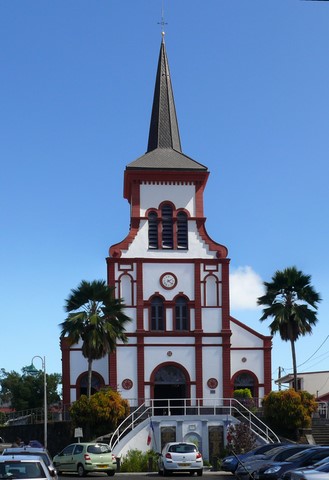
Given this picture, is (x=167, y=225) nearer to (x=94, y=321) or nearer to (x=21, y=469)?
(x=94, y=321)

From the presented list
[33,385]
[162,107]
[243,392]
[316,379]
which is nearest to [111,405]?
[243,392]

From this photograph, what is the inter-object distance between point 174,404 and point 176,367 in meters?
2.34

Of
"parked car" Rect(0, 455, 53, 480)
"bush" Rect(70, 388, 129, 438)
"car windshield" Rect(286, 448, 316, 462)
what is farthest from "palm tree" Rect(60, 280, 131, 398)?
"parked car" Rect(0, 455, 53, 480)

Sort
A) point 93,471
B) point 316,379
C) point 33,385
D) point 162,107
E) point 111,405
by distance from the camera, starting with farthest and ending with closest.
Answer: point 33,385 → point 316,379 → point 162,107 → point 111,405 → point 93,471

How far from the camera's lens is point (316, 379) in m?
86.1

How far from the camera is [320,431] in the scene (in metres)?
50.3

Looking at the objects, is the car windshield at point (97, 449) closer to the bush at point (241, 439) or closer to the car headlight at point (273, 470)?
the bush at point (241, 439)

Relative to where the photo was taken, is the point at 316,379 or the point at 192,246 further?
the point at 316,379

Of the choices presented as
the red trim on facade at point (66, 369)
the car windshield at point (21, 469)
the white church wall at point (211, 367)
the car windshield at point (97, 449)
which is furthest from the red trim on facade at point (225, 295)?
the car windshield at point (21, 469)

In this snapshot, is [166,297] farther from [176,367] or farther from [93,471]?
[93,471]

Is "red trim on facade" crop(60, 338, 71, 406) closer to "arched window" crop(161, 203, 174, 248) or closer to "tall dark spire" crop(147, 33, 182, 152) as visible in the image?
"arched window" crop(161, 203, 174, 248)

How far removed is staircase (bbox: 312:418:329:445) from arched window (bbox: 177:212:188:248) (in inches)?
Result: 603

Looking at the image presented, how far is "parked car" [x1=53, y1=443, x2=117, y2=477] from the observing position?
3753 centimetres

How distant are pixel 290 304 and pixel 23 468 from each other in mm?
38212
